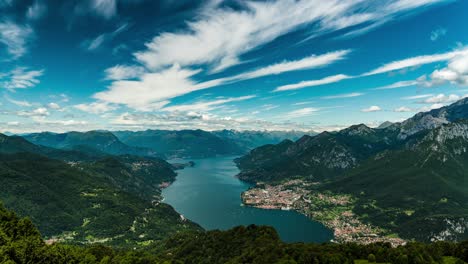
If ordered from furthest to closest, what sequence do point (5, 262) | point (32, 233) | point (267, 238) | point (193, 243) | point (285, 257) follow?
point (193, 243) < point (267, 238) < point (285, 257) < point (32, 233) < point (5, 262)

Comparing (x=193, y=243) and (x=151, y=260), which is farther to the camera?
(x=193, y=243)

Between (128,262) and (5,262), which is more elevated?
(5,262)

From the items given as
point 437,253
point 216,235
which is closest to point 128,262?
point 216,235

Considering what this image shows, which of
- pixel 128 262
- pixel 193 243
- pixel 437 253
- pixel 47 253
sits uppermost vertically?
pixel 47 253

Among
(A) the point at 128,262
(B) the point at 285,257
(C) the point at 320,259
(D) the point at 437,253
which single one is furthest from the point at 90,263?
(D) the point at 437,253

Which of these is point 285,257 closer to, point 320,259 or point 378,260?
point 320,259

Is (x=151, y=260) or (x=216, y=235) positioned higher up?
(x=151, y=260)

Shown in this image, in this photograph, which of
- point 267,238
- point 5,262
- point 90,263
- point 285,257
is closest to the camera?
point 5,262

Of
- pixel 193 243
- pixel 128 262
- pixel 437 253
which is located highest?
pixel 128 262

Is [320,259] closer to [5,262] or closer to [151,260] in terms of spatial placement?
[151,260]
